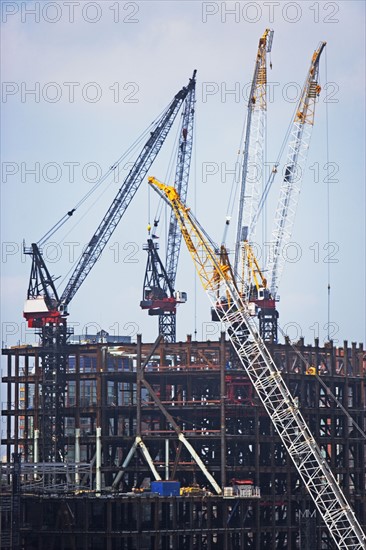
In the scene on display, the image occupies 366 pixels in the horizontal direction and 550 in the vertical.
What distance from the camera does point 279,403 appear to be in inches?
6791

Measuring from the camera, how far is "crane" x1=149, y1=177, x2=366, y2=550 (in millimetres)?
169763

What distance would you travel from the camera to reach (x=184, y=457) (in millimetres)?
177750

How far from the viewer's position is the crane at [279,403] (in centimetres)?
16976

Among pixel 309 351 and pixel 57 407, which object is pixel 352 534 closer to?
pixel 309 351

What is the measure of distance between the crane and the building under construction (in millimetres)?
2177

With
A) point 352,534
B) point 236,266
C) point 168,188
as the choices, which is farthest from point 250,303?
point 352,534

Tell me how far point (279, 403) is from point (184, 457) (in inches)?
537

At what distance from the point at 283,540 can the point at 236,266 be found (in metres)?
40.8

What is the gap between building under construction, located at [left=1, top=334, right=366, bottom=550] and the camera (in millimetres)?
155500

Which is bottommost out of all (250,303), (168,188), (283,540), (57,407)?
(283,540)

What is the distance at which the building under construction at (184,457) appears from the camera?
156 metres

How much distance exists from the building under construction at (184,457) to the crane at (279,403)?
2177 millimetres

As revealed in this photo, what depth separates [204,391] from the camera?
183875 millimetres

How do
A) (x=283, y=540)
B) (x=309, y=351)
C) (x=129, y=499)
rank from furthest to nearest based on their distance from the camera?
(x=309, y=351), (x=283, y=540), (x=129, y=499)
